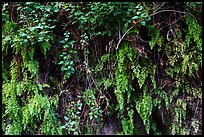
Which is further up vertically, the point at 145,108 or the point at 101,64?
the point at 101,64

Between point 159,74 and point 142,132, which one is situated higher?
point 159,74

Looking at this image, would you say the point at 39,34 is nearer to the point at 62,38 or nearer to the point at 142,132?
the point at 62,38

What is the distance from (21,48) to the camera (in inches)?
80.5

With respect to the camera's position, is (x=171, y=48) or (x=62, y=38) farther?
(x=62, y=38)

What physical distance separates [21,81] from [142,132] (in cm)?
132

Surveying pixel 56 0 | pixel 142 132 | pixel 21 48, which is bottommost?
pixel 142 132

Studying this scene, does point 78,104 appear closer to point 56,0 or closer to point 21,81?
point 21,81

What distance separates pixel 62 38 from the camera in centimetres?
218

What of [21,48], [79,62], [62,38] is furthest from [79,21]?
[21,48]

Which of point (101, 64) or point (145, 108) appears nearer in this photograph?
point (145, 108)

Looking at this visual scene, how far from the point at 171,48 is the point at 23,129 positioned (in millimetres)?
1632

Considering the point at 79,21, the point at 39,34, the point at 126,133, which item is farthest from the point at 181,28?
the point at 39,34

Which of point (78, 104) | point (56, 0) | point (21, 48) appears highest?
point (56, 0)

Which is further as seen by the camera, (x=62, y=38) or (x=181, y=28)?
(x=62, y=38)
